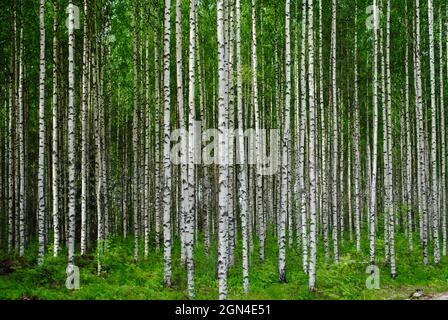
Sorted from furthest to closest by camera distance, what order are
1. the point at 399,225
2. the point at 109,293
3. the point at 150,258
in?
the point at 399,225 < the point at 150,258 < the point at 109,293

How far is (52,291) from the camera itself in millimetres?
10219

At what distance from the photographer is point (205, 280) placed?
43.8 feet

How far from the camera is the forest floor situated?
412 inches

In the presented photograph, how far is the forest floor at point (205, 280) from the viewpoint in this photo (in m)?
10.5

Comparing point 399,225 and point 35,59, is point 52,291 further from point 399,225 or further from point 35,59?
point 399,225

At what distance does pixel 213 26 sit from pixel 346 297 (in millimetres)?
14160

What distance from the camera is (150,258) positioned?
54.0ft

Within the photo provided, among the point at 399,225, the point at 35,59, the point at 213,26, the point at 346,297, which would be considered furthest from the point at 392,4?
the point at 35,59

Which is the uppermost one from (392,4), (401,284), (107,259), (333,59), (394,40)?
(392,4)

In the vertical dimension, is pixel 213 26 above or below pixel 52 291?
above
